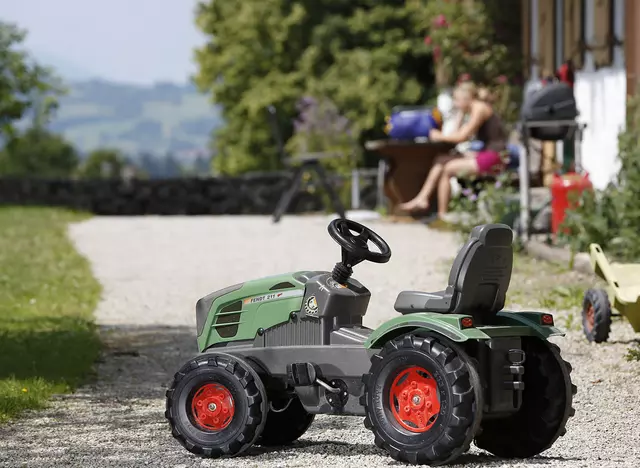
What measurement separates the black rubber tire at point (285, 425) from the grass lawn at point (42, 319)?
58.5 inches

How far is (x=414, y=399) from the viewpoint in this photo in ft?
18.3

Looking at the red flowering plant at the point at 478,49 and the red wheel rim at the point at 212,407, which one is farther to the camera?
the red flowering plant at the point at 478,49

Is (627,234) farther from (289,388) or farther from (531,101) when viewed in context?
(289,388)

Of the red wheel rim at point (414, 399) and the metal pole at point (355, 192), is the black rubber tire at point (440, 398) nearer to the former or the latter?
the red wheel rim at point (414, 399)

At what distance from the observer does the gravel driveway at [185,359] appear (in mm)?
5984

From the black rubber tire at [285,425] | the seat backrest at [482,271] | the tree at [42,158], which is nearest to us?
the seat backrest at [482,271]

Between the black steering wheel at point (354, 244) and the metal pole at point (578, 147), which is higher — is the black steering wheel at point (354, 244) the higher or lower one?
the lower one

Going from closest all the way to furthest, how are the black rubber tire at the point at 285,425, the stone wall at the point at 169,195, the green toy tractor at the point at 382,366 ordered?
the green toy tractor at the point at 382,366
the black rubber tire at the point at 285,425
the stone wall at the point at 169,195

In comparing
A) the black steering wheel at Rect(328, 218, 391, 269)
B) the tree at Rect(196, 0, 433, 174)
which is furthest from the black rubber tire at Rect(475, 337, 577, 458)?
the tree at Rect(196, 0, 433, 174)

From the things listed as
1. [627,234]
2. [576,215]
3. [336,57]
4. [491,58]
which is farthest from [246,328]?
[336,57]

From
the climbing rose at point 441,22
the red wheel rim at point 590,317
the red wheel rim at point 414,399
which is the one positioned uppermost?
the climbing rose at point 441,22

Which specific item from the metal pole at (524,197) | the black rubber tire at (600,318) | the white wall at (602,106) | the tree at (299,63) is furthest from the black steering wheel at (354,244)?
the tree at (299,63)

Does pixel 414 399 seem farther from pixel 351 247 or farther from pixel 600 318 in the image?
pixel 600 318

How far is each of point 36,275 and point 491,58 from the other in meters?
10.8
